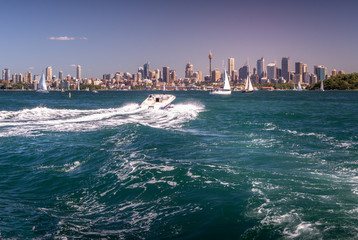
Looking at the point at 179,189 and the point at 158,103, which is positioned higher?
the point at 158,103

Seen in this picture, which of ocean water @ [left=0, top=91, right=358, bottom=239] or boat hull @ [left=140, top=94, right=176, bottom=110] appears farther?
boat hull @ [left=140, top=94, right=176, bottom=110]

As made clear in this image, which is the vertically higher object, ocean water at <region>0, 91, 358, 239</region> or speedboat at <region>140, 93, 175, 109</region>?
speedboat at <region>140, 93, 175, 109</region>

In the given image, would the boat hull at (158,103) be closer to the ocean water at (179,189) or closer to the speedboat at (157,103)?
the speedboat at (157,103)

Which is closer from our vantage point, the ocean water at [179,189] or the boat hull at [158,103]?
the ocean water at [179,189]

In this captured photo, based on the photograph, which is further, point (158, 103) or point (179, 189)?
point (158, 103)

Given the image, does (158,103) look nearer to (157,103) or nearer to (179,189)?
(157,103)

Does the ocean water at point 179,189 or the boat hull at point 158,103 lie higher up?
the boat hull at point 158,103

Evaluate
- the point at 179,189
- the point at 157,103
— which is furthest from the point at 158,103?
the point at 179,189

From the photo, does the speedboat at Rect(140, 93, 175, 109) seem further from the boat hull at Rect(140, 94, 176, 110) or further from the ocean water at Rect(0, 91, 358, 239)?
the ocean water at Rect(0, 91, 358, 239)

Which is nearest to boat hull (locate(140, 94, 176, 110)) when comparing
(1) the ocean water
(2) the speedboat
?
(2) the speedboat

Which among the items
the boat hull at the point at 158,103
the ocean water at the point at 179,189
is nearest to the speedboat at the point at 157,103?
the boat hull at the point at 158,103

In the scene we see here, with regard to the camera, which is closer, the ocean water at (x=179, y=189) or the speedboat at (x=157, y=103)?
the ocean water at (x=179, y=189)

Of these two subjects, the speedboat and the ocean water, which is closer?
the ocean water
